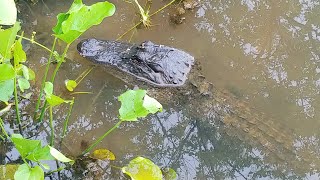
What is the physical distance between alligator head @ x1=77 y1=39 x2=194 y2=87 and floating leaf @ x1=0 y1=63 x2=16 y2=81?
→ 1.36m

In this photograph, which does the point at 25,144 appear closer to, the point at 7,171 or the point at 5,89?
the point at 5,89

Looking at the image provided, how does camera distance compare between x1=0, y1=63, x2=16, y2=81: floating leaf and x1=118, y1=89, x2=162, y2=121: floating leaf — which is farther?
x1=118, y1=89, x2=162, y2=121: floating leaf

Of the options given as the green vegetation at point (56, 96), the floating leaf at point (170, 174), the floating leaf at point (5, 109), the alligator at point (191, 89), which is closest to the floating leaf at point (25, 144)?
the green vegetation at point (56, 96)

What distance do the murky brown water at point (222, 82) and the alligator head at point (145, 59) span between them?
0.39 ft

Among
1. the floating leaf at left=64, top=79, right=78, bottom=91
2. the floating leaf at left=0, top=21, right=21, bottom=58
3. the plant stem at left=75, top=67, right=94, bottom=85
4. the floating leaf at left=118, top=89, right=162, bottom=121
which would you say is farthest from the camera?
the plant stem at left=75, top=67, right=94, bottom=85

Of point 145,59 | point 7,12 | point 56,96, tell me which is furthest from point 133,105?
point 145,59

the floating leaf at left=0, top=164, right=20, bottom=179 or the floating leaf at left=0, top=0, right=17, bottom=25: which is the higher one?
the floating leaf at left=0, top=0, right=17, bottom=25

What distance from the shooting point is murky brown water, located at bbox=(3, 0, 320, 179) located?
325 cm

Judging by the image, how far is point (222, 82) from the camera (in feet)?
12.2

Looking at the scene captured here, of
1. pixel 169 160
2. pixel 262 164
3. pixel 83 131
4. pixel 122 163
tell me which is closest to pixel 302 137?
pixel 262 164

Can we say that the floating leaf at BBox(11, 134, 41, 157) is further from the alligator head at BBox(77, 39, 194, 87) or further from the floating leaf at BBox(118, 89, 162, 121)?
the alligator head at BBox(77, 39, 194, 87)

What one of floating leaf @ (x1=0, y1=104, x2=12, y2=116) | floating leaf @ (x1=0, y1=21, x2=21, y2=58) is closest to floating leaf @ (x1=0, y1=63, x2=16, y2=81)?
floating leaf @ (x1=0, y1=21, x2=21, y2=58)

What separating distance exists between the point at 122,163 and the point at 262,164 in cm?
90

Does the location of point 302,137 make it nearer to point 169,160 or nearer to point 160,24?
point 169,160
